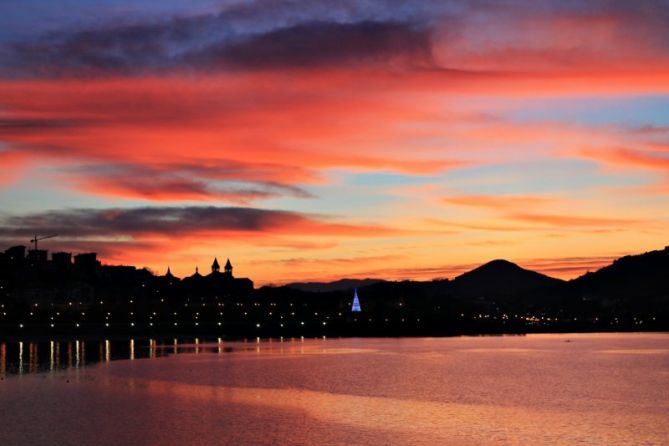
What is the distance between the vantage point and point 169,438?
164 feet

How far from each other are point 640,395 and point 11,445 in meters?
54.8

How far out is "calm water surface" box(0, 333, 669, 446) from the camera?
51.9m

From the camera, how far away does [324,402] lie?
6925 cm

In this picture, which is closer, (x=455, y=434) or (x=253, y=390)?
(x=455, y=434)

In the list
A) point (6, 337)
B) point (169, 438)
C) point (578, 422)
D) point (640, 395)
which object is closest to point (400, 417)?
point (578, 422)

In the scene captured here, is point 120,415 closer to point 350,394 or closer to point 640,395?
point 350,394

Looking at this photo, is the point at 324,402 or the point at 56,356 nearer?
the point at 324,402

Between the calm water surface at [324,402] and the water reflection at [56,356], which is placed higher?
the water reflection at [56,356]

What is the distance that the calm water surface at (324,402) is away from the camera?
51875 mm

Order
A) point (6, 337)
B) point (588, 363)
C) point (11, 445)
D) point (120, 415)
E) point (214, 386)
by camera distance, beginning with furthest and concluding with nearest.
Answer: point (6, 337) < point (588, 363) < point (214, 386) < point (120, 415) < point (11, 445)

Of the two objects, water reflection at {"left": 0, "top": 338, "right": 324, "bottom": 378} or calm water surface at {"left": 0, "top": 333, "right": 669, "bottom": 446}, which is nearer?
calm water surface at {"left": 0, "top": 333, "right": 669, "bottom": 446}

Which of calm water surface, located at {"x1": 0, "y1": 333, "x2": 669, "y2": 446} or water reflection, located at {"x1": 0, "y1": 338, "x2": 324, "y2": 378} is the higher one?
water reflection, located at {"x1": 0, "y1": 338, "x2": 324, "y2": 378}

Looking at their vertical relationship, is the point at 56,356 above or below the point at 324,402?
above

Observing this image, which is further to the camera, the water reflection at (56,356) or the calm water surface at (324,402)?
the water reflection at (56,356)
